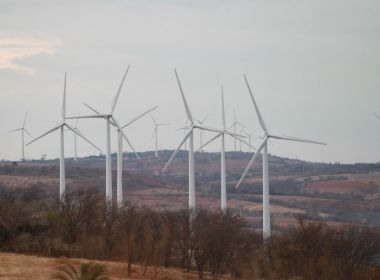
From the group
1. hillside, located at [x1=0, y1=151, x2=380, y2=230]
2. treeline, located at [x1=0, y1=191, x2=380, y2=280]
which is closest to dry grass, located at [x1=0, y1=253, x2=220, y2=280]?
treeline, located at [x1=0, y1=191, x2=380, y2=280]

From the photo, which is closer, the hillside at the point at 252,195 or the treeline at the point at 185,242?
the treeline at the point at 185,242

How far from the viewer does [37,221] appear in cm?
6669

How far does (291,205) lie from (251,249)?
96942 millimetres

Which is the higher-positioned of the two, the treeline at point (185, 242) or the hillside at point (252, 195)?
the hillside at point (252, 195)

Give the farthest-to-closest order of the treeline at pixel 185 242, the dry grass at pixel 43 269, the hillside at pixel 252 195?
the hillside at pixel 252 195 → the treeline at pixel 185 242 → the dry grass at pixel 43 269

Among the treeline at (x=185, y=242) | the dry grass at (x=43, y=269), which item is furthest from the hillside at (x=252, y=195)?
the dry grass at (x=43, y=269)

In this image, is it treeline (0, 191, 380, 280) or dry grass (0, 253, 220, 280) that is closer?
dry grass (0, 253, 220, 280)

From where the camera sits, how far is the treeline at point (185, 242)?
58.7m

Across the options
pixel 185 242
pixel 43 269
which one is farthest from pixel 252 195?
pixel 43 269

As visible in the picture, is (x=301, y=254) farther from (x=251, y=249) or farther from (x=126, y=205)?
(x=126, y=205)

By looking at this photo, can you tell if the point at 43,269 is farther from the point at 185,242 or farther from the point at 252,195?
the point at 252,195

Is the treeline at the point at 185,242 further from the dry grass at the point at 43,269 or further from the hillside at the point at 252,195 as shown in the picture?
the hillside at the point at 252,195

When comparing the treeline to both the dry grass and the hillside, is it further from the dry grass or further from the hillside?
the hillside

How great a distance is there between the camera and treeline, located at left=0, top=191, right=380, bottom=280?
192 feet
